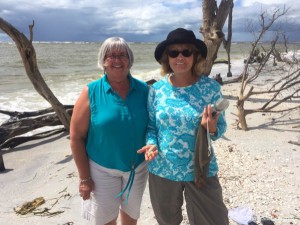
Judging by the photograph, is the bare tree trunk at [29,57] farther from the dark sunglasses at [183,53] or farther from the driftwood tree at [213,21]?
the dark sunglasses at [183,53]

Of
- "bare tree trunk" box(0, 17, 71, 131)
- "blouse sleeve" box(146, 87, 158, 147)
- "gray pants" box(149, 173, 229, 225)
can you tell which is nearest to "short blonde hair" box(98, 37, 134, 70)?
"blouse sleeve" box(146, 87, 158, 147)

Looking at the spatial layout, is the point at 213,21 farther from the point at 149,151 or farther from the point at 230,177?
the point at 149,151

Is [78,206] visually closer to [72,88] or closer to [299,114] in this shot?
[299,114]

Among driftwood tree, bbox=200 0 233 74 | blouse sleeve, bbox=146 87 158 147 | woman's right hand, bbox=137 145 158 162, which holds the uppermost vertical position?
driftwood tree, bbox=200 0 233 74

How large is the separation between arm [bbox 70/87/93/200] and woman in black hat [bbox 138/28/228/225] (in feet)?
1.53

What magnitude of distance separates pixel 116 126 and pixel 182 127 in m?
0.48

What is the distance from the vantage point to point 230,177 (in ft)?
14.2

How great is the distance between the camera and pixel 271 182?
165 inches

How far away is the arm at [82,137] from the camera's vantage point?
238cm

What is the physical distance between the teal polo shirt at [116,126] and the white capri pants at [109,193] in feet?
0.28

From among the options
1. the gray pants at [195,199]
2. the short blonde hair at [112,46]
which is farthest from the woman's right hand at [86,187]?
the short blonde hair at [112,46]

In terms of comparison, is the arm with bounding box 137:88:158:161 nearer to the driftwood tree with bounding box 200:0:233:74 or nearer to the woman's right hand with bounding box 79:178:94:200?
the woman's right hand with bounding box 79:178:94:200

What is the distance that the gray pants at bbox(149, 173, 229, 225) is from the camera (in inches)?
93.3

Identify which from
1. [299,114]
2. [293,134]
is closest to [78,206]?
[293,134]
